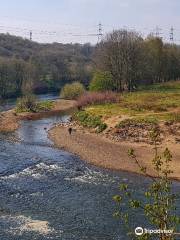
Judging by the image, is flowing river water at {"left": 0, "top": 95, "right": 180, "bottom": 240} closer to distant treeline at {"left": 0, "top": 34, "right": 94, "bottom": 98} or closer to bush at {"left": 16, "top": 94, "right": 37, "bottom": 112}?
bush at {"left": 16, "top": 94, "right": 37, "bottom": 112}

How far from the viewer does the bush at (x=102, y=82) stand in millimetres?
95188

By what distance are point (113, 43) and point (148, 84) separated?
2118cm

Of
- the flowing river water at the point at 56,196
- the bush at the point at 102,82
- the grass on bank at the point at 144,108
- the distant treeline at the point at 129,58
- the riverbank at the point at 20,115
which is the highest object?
the distant treeline at the point at 129,58

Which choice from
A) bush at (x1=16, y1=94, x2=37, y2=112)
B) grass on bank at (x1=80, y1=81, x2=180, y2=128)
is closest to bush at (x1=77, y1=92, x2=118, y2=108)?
grass on bank at (x1=80, y1=81, x2=180, y2=128)

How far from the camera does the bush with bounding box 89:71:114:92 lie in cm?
9519

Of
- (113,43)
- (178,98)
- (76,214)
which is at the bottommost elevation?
→ (76,214)

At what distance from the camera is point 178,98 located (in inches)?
3063

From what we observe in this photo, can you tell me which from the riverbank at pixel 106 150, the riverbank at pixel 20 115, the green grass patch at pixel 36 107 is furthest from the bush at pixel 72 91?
the riverbank at pixel 106 150

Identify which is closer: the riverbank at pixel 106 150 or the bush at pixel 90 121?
the riverbank at pixel 106 150

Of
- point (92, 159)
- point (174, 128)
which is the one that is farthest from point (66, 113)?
point (92, 159)

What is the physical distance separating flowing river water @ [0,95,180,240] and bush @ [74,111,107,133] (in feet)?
35.3

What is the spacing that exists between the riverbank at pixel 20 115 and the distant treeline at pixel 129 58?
11.6 metres

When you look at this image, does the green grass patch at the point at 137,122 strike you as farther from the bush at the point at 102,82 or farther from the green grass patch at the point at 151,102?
the bush at the point at 102,82

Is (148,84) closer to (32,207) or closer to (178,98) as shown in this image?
(178,98)
